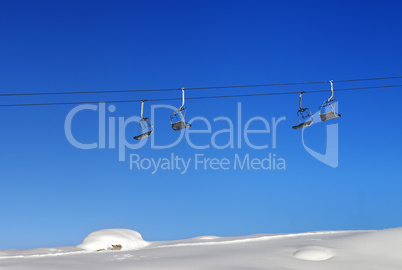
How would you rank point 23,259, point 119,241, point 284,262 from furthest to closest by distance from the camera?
point 119,241 < point 23,259 < point 284,262

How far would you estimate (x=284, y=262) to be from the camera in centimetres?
1418

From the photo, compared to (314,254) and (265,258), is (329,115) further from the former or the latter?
(265,258)

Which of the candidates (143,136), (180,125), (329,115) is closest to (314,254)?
(329,115)

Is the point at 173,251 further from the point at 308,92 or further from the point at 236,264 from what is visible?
the point at 308,92

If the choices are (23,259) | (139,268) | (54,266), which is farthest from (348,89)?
(23,259)

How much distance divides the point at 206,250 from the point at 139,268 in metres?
4.56

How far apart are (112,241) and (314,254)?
17.1 m

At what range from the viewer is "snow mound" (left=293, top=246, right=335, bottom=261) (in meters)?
14.6

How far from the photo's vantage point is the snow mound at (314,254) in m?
14.6

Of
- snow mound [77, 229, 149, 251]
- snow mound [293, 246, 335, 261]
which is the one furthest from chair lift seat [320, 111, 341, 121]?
snow mound [77, 229, 149, 251]

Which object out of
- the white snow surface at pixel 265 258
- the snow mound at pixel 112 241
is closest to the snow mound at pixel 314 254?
the white snow surface at pixel 265 258

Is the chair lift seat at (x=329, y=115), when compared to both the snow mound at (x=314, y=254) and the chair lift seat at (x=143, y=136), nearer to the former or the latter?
the snow mound at (x=314, y=254)

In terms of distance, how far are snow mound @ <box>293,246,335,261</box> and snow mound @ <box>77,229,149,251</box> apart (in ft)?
47.7

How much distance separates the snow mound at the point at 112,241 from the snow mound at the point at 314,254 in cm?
1455
